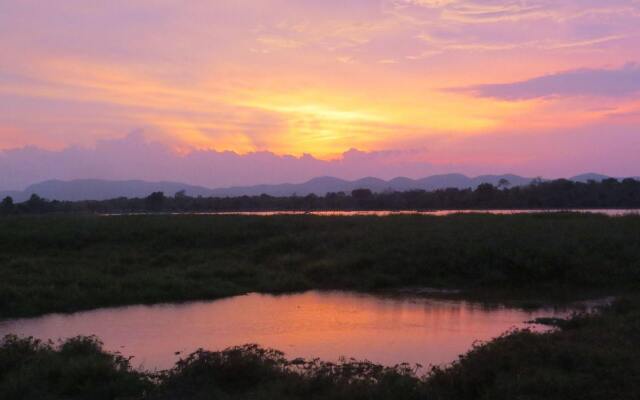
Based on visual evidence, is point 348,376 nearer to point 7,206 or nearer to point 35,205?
point 7,206

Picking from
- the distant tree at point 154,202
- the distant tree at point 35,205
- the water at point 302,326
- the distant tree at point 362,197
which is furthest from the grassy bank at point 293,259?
the distant tree at point 154,202

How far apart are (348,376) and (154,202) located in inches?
1816

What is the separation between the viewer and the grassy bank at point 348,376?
576cm

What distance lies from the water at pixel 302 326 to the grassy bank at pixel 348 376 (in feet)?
4.64

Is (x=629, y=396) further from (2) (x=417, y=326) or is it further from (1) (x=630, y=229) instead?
(1) (x=630, y=229)

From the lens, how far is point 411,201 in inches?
1849

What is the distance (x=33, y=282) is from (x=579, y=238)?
1623cm

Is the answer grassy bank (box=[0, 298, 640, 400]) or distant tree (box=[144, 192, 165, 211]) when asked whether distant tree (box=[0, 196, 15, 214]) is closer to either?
distant tree (box=[144, 192, 165, 211])

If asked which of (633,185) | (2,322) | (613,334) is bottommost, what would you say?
(2,322)

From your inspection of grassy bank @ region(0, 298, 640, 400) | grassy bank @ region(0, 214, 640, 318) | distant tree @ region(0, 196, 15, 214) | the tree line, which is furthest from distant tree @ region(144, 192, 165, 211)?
grassy bank @ region(0, 298, 640, 400)

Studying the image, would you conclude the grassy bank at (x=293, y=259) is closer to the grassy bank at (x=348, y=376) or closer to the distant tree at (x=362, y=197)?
the grassy bank at (x=348, y=376)

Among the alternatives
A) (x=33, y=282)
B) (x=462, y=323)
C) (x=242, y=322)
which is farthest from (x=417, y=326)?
(x=33, y=282)

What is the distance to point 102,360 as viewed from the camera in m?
6.89

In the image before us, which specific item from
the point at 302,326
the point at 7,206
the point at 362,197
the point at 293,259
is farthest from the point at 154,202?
the point at 302,326
